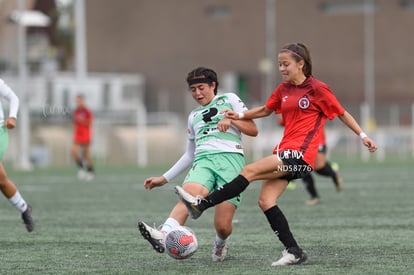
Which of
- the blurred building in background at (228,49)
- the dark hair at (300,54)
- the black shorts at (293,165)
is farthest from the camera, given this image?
the blurred building in background at (228,49)

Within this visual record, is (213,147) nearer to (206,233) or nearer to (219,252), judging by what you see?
(219,252)

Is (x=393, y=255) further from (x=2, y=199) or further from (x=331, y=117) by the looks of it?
(x=2, y=199)

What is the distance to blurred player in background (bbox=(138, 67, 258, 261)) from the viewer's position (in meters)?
9.21

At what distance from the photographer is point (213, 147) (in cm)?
938

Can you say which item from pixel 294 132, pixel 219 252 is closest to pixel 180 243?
pixel 219 252

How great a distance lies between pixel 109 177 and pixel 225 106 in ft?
58.1

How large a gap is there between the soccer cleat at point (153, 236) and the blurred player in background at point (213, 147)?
1.16 ft

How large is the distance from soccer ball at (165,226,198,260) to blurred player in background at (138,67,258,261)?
0.21 m

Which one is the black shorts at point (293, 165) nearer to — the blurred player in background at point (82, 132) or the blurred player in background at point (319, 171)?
the blurred player in background at point (319, 171)

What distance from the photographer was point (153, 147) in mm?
36438

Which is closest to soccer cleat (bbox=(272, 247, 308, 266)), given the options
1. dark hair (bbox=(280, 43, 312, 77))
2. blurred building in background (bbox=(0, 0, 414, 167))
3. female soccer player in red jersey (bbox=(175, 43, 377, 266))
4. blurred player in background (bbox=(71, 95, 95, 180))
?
female soccer player in red jersey (bbox=(175, 43, 377, 266))

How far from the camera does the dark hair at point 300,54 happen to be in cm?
912

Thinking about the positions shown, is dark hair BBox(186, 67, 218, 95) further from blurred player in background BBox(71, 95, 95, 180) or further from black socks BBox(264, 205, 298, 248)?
blurred player in background BBox(71, 95, 95, 180)

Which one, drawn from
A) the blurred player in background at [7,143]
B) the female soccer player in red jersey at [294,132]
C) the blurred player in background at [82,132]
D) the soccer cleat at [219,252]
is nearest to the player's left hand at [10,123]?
the blurred player in background at [7,143]
